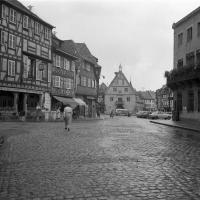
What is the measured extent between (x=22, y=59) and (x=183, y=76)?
15894 millimetres

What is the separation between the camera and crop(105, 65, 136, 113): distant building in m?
94.5

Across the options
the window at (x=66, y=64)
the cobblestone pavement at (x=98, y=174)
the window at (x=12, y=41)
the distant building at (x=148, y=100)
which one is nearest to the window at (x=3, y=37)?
the window at (x=12, y=41)

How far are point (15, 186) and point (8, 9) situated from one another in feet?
90.4

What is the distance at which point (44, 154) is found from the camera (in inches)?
386

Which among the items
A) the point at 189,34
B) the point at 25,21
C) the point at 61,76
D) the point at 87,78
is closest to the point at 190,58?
the point at 189,34

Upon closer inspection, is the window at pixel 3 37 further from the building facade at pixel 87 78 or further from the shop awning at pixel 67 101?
the building facade at pixel 87 78

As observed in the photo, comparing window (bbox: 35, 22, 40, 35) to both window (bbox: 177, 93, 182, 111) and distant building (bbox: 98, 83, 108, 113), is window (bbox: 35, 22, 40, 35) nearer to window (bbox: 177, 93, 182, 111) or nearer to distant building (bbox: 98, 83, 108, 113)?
window (bbox: 177, 93, 182, 111)

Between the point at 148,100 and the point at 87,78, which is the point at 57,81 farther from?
the point at 148,100

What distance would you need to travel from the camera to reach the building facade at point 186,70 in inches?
1168

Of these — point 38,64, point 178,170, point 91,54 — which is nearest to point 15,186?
point 178,170

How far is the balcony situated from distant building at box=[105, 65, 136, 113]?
59798mm

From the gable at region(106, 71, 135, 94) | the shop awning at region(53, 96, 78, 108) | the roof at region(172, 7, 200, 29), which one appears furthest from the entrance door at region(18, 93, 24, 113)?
the gable at region(106, 71, 135, 94)

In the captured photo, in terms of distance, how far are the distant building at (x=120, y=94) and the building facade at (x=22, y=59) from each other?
5763cm

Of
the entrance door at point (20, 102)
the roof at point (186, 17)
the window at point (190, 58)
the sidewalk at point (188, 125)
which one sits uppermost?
the roof at point (186, 17)
